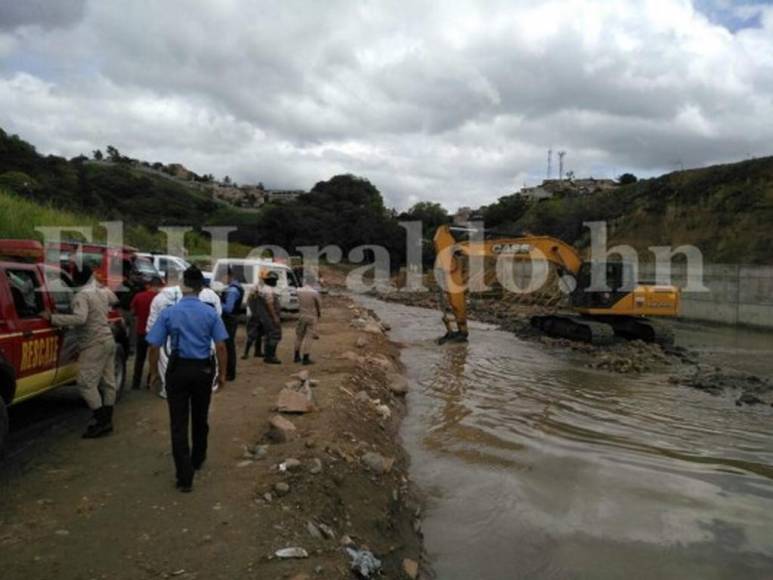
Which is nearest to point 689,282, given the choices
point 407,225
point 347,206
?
point 407,225

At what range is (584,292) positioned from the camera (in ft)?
67.8

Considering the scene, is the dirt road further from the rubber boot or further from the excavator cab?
the excavator cab

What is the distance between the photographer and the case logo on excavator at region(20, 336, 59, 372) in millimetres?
6145

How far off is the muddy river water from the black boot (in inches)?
142

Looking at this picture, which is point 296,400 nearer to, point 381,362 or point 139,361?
point 139,361

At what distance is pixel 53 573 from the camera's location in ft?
13.5

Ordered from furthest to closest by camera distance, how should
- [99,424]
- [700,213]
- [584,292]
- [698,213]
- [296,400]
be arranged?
[698,213]
[700,213]
[584,292]
[296,400]
[99,424]

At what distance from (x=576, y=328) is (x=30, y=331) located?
58.5 ft

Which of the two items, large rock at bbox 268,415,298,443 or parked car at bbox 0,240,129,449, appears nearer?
parked car at bbox 0,240,129,449

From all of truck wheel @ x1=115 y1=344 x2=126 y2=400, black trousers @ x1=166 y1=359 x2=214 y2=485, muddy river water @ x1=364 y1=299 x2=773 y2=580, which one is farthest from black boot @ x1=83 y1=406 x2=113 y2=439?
muddy river water @ x1=364 y1=299 x2=773 y2=580

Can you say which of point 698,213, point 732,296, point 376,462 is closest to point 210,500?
point 376,462

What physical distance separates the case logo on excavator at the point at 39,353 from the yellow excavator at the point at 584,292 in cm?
1411

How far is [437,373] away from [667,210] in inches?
1510

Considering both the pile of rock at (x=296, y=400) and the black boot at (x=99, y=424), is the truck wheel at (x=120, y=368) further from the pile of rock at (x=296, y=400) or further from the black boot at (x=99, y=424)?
the pile of rock at (x=296, y=400)
